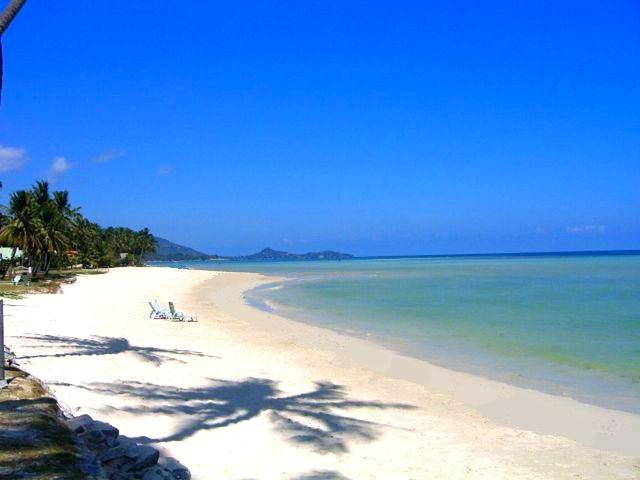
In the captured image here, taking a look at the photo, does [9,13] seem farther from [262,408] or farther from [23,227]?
[23,227]

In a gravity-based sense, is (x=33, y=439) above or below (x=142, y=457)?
above

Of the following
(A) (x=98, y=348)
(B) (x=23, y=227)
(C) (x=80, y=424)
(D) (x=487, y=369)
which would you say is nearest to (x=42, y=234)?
(B) (x=23, y=227)

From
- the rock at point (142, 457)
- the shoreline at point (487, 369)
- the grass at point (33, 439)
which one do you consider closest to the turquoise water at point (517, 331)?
the shoreline at point (487, 369)

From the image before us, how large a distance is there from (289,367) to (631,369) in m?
7.47

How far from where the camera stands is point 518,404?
9.47 meters

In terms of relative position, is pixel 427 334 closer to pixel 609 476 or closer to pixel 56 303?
pixel 609 476

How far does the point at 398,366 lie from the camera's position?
12.6 metres

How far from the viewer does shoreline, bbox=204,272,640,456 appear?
7797 millimetres

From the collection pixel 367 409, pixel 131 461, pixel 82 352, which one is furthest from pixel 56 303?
pixel 131 461

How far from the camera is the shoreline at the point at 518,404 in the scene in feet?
25.6

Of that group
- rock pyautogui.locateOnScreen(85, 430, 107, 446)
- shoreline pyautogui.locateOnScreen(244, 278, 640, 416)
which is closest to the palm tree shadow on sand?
rock pyautogui.locateOnScreen(85, 430, 107, 446)

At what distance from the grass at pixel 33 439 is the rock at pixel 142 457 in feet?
1.45

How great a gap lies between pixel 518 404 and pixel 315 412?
3.61 m

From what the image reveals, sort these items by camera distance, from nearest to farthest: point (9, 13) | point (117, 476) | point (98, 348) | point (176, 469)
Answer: point (117, 476)
point (176, 469)
point (9, 13)
point (98, 348)
